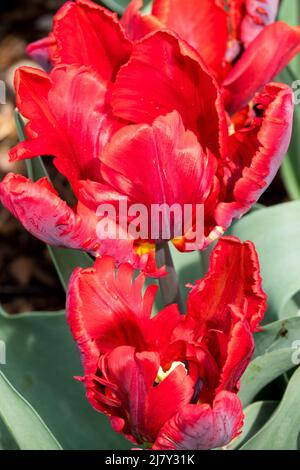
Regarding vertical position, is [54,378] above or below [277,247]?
below

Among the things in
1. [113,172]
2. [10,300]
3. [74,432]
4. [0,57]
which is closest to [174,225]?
[113,172]

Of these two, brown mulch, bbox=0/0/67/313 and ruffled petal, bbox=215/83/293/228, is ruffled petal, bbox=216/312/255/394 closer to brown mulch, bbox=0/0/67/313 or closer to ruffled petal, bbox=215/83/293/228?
ruffled petal, bbox=215/83/293/228

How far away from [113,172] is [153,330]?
0.15m

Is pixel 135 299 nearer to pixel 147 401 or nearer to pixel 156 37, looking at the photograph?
pixel 147 401

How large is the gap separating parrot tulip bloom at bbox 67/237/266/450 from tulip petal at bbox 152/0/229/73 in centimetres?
27

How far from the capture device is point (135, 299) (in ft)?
2.33

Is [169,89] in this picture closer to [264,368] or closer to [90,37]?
[90,37]

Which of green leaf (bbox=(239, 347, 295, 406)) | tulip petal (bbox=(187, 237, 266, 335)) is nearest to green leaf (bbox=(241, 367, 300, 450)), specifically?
green leaf (bbox=(239, 347, 295, 406))

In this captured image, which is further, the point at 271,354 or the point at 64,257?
the point at 64,257

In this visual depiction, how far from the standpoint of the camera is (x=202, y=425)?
0.66 metres

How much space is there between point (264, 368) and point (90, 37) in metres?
0.40

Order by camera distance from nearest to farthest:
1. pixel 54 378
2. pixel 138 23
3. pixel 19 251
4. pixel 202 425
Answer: pixel 202 425 → pixel 138 23 → pixel 54 378 → pixel 19 251

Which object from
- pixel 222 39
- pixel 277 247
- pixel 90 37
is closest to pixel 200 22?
pixel 222 39

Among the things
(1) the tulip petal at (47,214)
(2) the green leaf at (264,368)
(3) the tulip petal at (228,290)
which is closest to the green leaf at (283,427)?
(2) the green leaf at (264,368)
